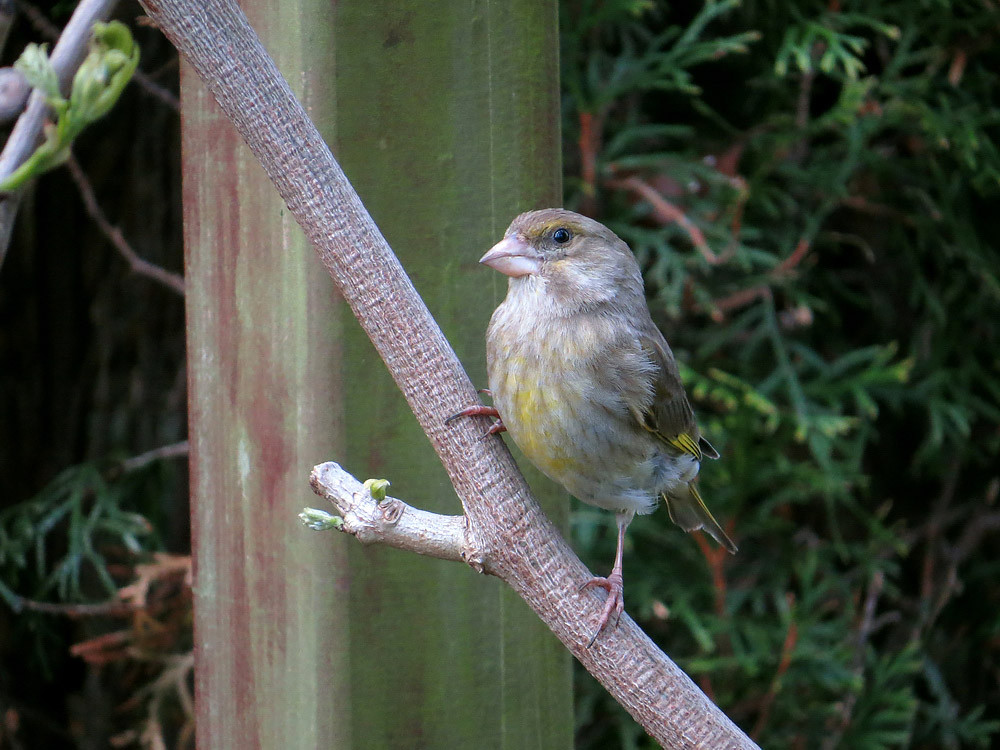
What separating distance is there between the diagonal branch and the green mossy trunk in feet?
0.65

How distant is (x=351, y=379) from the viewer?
1.55 meters

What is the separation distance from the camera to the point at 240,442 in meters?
1.61

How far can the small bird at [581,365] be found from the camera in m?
1.69

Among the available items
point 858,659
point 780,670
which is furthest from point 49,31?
point 858,659

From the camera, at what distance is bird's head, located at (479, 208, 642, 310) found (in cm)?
165

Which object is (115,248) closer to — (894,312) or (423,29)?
(423,29)

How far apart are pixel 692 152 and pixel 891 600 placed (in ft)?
4.26

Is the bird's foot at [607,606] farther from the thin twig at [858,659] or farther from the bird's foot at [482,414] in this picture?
the thin twig at [858,659]

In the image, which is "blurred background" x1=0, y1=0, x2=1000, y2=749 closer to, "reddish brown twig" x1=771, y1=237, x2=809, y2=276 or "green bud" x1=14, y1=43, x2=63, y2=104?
"reddish brown twig" x1=771, y1=237, x2=809, y2=276

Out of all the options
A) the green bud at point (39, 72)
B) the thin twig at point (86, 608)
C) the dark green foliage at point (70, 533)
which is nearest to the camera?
the green bud at point (39, 72)

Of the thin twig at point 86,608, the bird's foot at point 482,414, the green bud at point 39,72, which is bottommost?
the thin twig at point 86,608

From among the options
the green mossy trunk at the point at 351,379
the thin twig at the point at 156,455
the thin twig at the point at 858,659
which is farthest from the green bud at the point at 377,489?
the thin twig at the point at 858,659

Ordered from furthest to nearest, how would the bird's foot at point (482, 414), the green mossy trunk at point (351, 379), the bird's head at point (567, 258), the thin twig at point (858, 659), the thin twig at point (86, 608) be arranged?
the thin twig at point (858, 659)
the thin twig at point (86, 608)
the bird's head at point (567, 258)
the green mossy trunk at point (351, 379)
the bird's foot at point (482, 414)

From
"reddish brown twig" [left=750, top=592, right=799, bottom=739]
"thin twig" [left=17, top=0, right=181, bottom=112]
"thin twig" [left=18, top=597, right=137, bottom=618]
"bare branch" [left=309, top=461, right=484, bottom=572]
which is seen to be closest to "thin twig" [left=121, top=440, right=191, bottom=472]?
"thin twig" [left=18, top=597, right=137, bottom=618]
